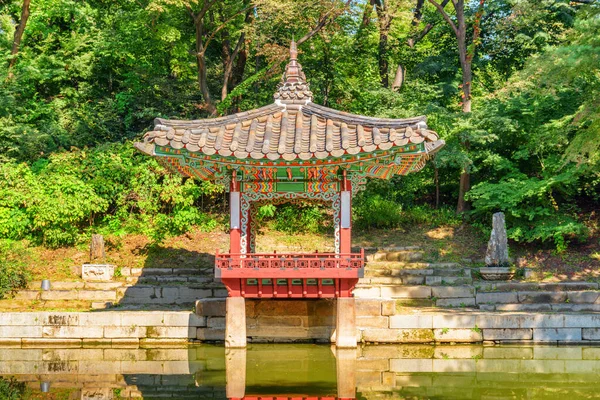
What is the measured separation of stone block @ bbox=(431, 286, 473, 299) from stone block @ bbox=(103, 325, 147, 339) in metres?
6.84

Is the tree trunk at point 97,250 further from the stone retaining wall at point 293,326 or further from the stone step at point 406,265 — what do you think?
the stone step at point 406,265

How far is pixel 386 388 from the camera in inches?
420

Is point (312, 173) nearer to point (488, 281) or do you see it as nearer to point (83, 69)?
point (488, 281)

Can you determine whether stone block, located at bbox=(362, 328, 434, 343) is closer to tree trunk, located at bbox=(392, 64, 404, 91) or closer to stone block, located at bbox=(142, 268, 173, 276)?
stone block, located at bbox=(142, 268, 173, 276)

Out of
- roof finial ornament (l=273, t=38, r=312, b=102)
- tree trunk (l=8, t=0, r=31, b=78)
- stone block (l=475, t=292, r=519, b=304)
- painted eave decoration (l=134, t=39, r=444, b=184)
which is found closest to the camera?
painted eave decoration (l=134, t=39, r=444, b=184)

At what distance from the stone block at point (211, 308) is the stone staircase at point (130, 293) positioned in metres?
2.16

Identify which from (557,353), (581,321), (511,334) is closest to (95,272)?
(511,334)

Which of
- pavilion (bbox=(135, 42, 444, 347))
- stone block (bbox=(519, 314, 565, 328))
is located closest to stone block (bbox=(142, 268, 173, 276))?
pavilion (bbox=(135, 42, 444, 347))

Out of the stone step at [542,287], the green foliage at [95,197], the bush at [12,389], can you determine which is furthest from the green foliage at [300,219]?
the bush at [12,389]

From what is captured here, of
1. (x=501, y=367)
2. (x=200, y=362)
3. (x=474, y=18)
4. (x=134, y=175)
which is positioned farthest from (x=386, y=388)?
(x=474, y=18)

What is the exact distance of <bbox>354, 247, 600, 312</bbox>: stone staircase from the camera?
16.2 metres

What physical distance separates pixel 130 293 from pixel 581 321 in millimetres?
10441

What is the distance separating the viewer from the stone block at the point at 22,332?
47.8 feet

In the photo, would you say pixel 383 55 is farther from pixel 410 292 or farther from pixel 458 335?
pixel 458 335
